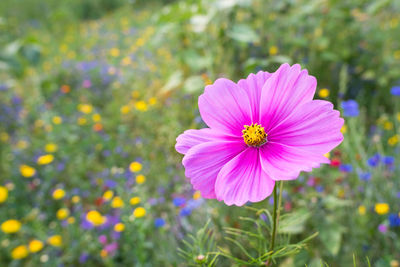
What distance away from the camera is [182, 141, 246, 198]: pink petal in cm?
49

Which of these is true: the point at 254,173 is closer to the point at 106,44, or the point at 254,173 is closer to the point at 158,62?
the point at 158,62

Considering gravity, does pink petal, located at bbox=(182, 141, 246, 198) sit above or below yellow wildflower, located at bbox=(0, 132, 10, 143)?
above

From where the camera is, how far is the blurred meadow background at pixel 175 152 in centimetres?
133

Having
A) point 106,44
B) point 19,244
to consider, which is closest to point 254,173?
point 19,244

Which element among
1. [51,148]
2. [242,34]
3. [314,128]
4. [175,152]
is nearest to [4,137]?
[51,148]

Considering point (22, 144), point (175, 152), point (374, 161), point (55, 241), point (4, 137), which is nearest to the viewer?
point (374, 161)

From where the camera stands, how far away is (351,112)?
1.48 metres

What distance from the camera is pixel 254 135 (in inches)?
21.4

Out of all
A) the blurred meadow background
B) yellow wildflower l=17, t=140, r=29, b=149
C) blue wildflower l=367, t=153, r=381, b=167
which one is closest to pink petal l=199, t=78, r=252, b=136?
the blurred meadow background

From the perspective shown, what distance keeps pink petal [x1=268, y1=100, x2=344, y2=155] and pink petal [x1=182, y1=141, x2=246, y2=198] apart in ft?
0.35

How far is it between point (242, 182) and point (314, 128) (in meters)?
0.13

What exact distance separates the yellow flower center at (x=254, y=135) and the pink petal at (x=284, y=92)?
2 cm

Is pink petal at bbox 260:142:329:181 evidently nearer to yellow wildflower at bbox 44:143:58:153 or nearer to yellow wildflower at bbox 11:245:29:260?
yellow wildflower at bbox 11:245:29:260

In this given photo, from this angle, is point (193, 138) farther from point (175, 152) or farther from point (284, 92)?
point (175, 152)
